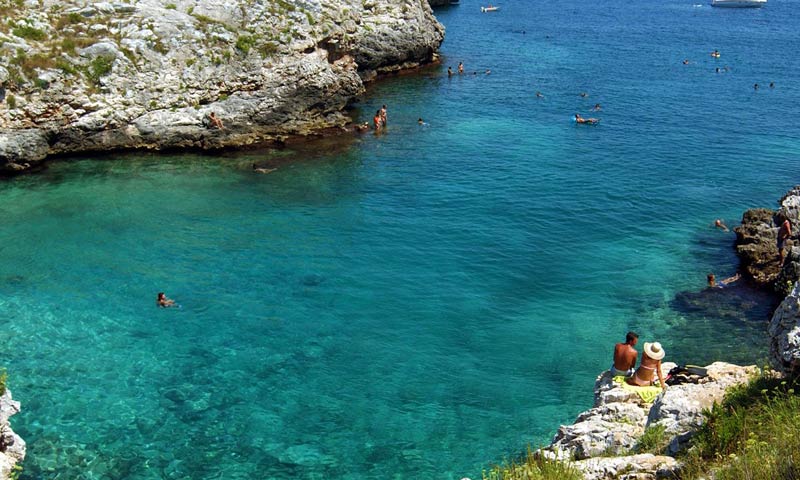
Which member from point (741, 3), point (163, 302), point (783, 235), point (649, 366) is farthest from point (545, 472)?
point (741, 3)

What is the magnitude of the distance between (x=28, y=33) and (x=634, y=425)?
42649 mm

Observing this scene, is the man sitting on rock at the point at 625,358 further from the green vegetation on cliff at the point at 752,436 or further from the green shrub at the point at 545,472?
the green shrub at the point at 545,472

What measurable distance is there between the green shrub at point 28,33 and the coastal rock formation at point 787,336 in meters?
44.5

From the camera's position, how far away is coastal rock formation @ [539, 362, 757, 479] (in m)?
13.0

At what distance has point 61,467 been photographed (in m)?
21.0

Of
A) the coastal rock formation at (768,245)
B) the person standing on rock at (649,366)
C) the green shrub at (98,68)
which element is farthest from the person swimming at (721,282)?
the green shrub at (98,68)

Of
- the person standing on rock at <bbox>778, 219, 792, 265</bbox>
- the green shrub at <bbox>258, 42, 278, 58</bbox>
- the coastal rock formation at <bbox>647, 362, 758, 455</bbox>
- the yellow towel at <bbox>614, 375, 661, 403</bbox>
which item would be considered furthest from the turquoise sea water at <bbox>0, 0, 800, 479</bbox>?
the coastal rock formation at <bbox>647, 362, 758, 455</bbox>

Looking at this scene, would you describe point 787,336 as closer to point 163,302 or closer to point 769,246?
point 163,302

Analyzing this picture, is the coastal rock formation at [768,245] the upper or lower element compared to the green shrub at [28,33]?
lower

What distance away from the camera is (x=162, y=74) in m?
Answer: 45.0

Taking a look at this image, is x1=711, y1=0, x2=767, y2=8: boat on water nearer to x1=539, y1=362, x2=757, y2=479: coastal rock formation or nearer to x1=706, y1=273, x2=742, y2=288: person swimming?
x1=706, y1=273, x2=742, y2=288: person swimming

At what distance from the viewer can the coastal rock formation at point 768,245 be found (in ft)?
103

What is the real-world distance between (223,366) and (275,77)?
2754 cm

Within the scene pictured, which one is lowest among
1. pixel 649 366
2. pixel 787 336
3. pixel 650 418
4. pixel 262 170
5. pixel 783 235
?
pixel 783 235
